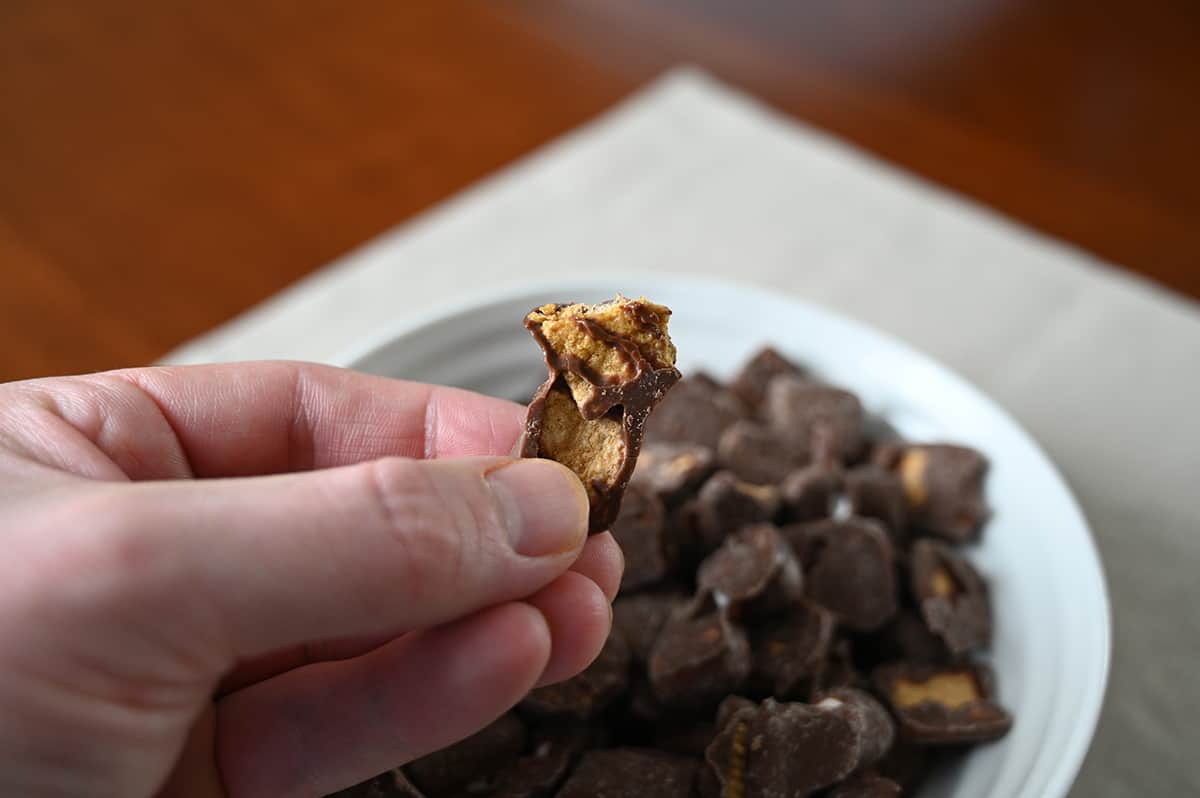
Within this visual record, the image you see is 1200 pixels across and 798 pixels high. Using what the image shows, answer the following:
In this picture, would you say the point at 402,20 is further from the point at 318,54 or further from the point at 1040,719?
the point at 1040,719

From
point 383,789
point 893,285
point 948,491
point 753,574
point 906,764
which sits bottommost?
point 383,789

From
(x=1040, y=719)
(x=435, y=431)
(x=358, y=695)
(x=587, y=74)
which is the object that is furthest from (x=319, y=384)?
(x=587, y=74)

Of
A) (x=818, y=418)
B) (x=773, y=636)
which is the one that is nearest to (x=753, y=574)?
(x=773, y=636)

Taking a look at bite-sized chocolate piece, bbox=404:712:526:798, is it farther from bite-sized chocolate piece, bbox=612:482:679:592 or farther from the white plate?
the white plate

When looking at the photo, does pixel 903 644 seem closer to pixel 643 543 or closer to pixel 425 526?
pixel 643 543

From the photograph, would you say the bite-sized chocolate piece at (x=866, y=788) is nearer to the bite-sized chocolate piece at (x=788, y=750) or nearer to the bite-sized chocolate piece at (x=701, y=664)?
the bite-sized chocolate piece at (x=788, y=750)

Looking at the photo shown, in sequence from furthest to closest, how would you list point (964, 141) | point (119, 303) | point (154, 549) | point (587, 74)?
point (587, 74)
point (964, 141)
point (119, 303)
point (154, 549)

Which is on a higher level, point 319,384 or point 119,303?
point 319,384
